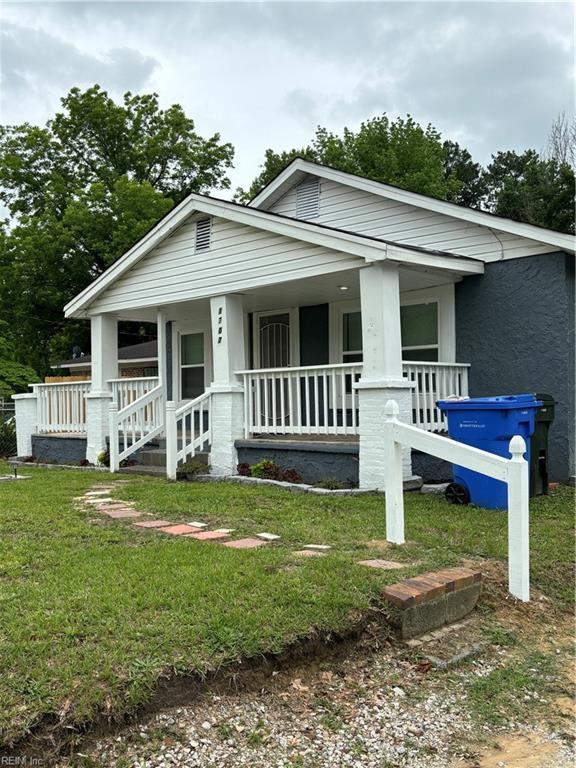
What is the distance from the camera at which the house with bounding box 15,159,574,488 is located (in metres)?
8.16

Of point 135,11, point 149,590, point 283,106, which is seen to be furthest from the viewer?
point 283,106

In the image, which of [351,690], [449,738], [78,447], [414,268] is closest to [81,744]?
[351,690]

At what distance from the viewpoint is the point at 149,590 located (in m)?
3.69

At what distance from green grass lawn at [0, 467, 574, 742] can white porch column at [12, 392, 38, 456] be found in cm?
685

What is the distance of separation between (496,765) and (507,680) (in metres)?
0.72

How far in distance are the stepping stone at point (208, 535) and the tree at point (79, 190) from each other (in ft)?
55.9

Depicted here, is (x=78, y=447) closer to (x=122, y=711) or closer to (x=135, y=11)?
(x=135, y=11)

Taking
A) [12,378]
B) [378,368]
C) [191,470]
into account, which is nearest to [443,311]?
[378,368]

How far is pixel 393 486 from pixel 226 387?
5.09 metres

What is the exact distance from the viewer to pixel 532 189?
27531mm

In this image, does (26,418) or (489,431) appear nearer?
(489,431)

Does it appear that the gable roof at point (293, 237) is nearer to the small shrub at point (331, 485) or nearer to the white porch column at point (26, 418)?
the small shrub at point (331, 485)

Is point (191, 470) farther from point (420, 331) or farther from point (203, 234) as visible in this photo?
point (420, 331)

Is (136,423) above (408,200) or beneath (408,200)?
beneath
